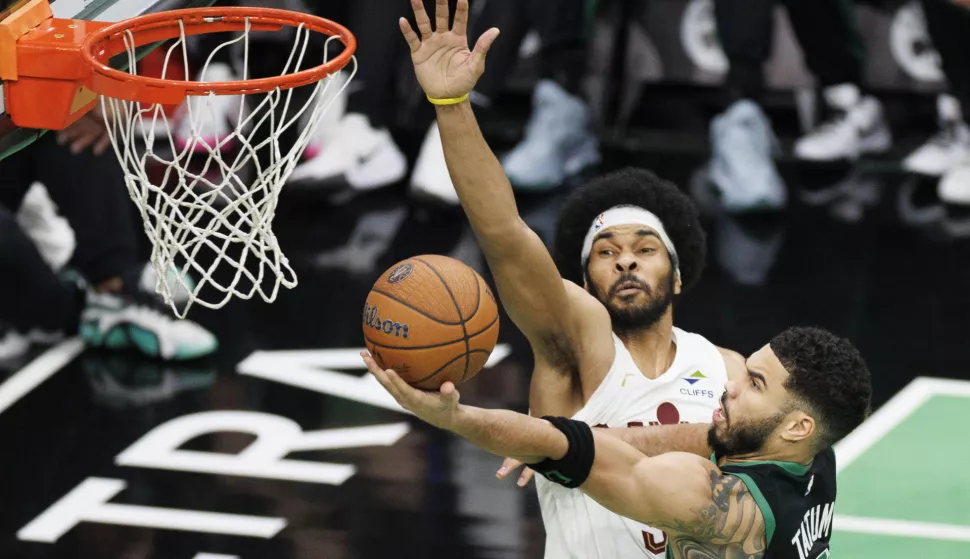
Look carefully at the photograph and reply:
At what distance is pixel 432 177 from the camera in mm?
8086

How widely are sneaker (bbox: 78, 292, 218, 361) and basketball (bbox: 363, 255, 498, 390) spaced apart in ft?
10.3

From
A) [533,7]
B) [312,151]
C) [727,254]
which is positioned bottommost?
[727,254]

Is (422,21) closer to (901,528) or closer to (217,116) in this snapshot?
(901,528)

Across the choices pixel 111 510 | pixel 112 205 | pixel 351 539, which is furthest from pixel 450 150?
pixel 112 205

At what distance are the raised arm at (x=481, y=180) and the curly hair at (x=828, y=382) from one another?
2.17 feet

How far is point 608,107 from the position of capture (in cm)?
907

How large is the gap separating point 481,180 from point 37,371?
10.9 feet

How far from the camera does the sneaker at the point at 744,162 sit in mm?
8039

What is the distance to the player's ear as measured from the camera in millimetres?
3428

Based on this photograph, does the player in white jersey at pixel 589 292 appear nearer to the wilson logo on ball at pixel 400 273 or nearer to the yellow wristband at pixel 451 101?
the yellow wristband at pixel 451 101

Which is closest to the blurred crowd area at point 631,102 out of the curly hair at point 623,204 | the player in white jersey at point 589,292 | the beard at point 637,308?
the curly hair at point 623,204

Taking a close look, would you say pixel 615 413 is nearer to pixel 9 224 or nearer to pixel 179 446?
pixel 179 446

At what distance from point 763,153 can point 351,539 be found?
4020 millimetres

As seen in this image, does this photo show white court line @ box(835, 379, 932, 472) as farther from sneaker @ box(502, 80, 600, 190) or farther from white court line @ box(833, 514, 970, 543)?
sneaker @ box(502, 80, 600, 190)
